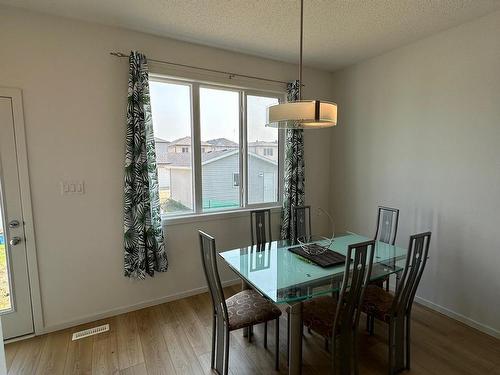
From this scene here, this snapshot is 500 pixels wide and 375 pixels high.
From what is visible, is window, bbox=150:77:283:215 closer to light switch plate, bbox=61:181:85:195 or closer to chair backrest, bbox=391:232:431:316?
light switch plate, bbox=61:181:85:195

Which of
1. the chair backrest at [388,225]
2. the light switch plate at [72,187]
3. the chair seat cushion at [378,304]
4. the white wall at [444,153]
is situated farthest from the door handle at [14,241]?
the white wall at [444,153]

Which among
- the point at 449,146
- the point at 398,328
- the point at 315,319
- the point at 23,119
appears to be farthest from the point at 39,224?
the point at 449,146

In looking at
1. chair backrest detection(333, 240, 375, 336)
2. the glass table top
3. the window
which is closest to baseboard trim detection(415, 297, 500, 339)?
the glass table top

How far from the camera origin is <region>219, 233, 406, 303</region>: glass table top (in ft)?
5.82

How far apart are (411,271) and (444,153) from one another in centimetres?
149

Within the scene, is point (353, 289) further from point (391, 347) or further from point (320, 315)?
point (391, 347)

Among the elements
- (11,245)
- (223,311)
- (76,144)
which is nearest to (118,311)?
(11,245)

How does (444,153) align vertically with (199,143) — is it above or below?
below

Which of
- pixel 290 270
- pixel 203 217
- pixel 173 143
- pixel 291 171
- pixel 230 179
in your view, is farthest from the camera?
pixel 291 171

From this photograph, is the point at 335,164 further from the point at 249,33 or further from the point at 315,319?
the point at 315,319

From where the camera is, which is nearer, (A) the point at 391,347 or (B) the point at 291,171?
(A) the point at 391,347

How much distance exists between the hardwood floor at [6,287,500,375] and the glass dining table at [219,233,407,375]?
24.6 inches

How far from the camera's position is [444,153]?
2.71 metres

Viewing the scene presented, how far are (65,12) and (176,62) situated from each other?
0.98m
